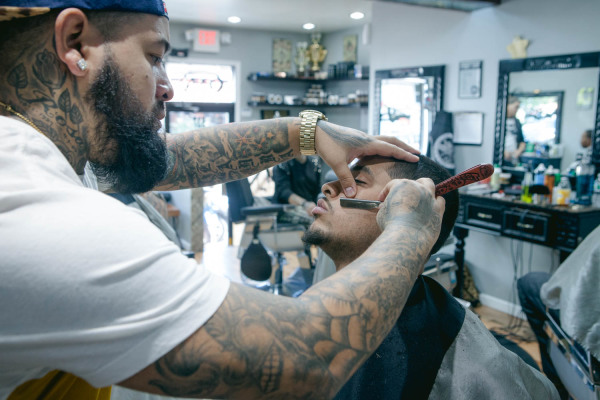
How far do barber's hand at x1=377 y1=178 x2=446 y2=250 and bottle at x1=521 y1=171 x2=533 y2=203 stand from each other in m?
2.82

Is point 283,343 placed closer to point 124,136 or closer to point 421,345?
point 124,136

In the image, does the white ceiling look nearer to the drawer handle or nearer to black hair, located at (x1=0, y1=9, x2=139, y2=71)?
the drawer handle

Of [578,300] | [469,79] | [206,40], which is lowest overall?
[578,300]

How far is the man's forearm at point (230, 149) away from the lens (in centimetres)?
139

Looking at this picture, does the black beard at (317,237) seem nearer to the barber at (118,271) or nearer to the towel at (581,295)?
the barber at (118,271)

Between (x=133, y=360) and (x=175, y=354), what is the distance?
0.17 feet

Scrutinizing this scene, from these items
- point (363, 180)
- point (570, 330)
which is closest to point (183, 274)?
point (363, 180)

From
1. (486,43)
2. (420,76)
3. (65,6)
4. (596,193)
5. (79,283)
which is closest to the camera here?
(79,283)

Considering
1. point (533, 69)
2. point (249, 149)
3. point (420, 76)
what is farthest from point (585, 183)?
point (249, 149)

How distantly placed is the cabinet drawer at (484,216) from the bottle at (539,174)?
35 centimetres

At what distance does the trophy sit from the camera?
27.8ft

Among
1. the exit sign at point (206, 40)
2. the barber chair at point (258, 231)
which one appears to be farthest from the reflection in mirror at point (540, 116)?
the exit sign at point (206, 40)

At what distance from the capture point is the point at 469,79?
169 inches

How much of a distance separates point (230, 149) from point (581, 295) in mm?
1665
